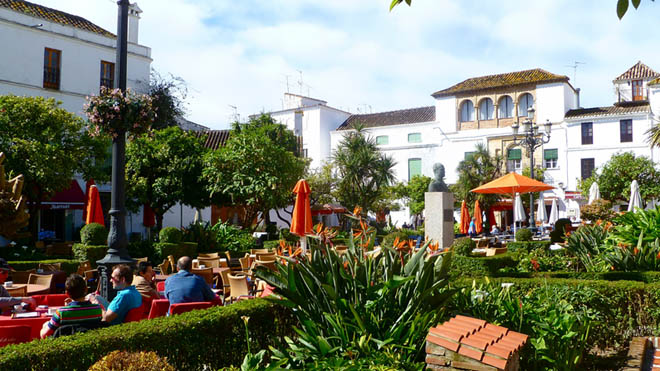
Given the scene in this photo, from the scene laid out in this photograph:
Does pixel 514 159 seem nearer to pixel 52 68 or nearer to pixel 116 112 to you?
pixel 52 68

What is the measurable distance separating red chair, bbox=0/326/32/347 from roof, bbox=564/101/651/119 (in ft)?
137

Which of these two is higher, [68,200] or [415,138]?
[415,138]

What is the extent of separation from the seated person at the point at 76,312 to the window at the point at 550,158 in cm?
4168

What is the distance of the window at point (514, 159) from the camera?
1719 inches

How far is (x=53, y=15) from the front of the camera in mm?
27969

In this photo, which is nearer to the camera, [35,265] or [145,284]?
[145,284]

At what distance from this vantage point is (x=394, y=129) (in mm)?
49156

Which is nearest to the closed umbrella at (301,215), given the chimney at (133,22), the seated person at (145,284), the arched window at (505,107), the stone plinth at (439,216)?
the stone plinth at (439,216)

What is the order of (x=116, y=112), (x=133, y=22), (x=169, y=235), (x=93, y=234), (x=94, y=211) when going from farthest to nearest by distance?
(x=133, y=22)
(x=169, y=235)
(x=93, y=234)
(x=94, y=211)
(x=116, y=112)

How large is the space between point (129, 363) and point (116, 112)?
563 cm

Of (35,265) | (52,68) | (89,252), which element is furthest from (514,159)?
(35,265)

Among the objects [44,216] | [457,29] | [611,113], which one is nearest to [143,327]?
[457,29]

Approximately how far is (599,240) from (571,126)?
3495cm

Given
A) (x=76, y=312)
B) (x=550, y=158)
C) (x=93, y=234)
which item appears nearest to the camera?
(x=76, y=312)
